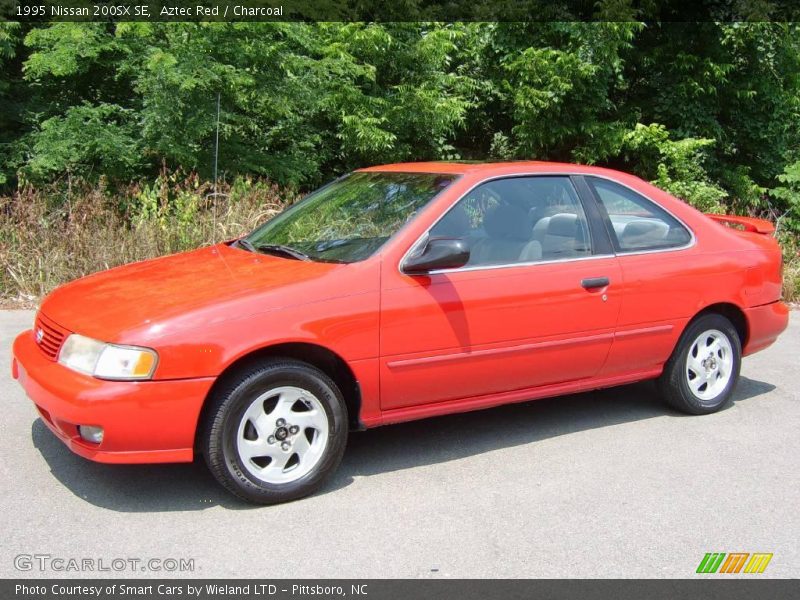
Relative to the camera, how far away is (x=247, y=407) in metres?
3.95

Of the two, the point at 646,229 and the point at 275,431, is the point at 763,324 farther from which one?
the point at 275,431

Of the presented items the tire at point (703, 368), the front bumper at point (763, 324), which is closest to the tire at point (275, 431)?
the tire at point (703, 368)

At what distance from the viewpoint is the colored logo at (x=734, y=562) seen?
11.6 ft

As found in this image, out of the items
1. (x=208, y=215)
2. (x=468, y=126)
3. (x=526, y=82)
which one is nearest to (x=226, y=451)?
(x=208, y=215)

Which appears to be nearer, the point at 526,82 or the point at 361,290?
the point at 361,290

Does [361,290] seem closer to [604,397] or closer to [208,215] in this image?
[604,397]

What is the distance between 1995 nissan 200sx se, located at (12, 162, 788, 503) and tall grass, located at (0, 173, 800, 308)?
4.04 meters

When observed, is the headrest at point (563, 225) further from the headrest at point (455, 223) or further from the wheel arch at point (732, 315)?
the wheel arch at point (732, 315)

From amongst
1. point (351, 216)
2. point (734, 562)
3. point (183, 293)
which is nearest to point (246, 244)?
point (351, 216)

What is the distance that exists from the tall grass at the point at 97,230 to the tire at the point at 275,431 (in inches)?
212

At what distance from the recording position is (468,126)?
15562 mm

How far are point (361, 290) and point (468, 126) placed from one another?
1184cm

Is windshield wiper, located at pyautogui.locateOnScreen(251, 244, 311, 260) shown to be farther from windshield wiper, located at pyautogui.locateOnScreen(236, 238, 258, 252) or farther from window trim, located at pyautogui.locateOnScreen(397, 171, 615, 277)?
window trim, located at pyautogui.locateOnScreen(397, 171, 615, 277)
